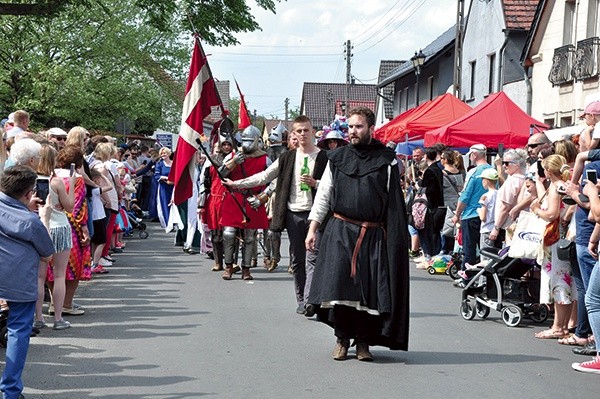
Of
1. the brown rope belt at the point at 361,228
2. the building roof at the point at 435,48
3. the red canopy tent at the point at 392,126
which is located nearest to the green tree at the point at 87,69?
the building roof at the point at 435,48

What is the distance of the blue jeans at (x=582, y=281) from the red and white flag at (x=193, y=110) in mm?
6118

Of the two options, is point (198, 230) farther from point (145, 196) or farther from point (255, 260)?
point (145, 196)

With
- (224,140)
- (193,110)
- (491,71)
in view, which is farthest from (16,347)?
(491,71)

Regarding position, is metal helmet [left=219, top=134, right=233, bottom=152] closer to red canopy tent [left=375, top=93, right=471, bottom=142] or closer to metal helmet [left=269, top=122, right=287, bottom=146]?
metal helmet [left=269, top=122, right=287, bottom=146]

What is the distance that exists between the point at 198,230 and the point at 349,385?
37.7 ft

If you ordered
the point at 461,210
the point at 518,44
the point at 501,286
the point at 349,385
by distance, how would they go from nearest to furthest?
1. the point at 349,385
2. the point at 501,286
3. the point at 461,210
4. the point at 518,44

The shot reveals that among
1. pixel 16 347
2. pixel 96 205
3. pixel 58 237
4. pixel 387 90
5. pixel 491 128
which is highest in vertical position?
pixel 387 90

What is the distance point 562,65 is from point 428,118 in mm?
5955

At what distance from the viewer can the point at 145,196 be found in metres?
27.1

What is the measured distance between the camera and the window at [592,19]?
2425 cm

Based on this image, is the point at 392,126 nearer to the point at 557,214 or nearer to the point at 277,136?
the point at 277,136

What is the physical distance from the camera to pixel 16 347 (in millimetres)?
6324

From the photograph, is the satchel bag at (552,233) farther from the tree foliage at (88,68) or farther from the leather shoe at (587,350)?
the tree foliage at (88,68)

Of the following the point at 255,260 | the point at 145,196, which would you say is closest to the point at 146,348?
the point at 255,260
